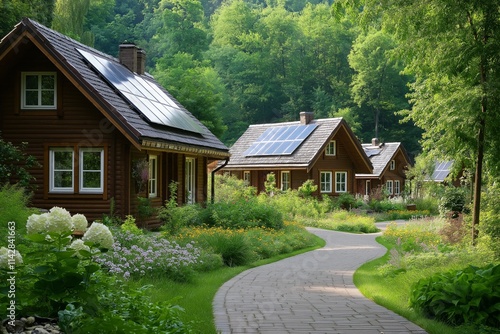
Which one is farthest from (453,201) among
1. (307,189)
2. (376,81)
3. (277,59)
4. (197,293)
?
(277,59)

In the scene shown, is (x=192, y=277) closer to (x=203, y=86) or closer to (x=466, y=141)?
(x=466, y=141)

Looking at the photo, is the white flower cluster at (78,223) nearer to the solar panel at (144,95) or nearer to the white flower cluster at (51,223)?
the white flower cluster at (51,223)

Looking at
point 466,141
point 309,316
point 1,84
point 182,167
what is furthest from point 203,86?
point 309,316

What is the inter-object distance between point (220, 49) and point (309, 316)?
6476 centimetres

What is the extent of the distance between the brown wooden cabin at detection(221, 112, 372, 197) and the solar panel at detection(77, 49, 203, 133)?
43.9 feet

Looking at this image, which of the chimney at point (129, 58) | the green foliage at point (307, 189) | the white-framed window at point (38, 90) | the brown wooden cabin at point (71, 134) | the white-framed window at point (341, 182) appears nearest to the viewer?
the brown wooden cabin at point (71, 134)

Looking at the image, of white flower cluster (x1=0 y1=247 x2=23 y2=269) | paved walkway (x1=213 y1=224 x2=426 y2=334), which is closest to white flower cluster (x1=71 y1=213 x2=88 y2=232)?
white flower cluster (x1=0 y1=247 x2=23 y2=269)

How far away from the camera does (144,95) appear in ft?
71.5

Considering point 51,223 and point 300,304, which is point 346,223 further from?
point 51,223

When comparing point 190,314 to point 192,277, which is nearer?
point 190,314

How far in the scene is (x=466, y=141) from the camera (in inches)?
497

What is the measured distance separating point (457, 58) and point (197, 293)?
6.41 meters

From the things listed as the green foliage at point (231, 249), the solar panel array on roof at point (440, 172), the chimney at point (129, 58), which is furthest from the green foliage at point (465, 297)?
the solar panel array on roof at point (440, 172)

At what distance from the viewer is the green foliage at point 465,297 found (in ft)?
24.2
